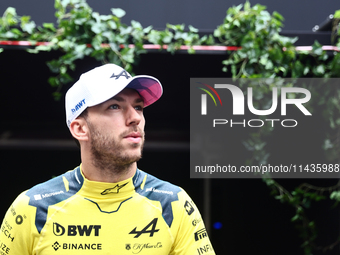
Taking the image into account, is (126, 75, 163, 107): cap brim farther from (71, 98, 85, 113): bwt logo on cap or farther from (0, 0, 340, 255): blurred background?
(0, 0, 340, 255): blurred background

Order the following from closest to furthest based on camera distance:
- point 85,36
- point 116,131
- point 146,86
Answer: point 116,131, point 146,86, point 85,36

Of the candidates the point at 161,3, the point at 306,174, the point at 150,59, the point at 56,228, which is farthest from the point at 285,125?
the point at 56,228

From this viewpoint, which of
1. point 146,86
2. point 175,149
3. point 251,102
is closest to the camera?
point 146,86

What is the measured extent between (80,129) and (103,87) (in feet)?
0.92

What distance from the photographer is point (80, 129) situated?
210 centimetres

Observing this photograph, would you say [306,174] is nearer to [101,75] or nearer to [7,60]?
[101,75]

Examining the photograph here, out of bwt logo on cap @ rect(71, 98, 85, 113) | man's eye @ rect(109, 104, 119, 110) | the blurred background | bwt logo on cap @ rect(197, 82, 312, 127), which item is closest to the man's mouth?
man's eye @ rect(109, 104, 119, 110)

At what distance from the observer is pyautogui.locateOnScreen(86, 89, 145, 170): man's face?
1981 millimetres

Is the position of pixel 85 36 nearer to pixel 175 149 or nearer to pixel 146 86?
pixel 146 86

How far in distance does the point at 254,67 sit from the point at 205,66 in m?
0.47

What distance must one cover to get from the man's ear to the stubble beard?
0.04 meters

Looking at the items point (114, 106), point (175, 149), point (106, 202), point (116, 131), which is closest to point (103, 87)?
point (114, 106)

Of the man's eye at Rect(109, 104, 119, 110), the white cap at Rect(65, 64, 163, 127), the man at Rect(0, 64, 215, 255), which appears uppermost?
the white cap at Rect(65, 64, 163, 127)

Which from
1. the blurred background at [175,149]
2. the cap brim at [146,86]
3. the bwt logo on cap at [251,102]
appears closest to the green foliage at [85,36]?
the bwt logo on cap at [251,102]
